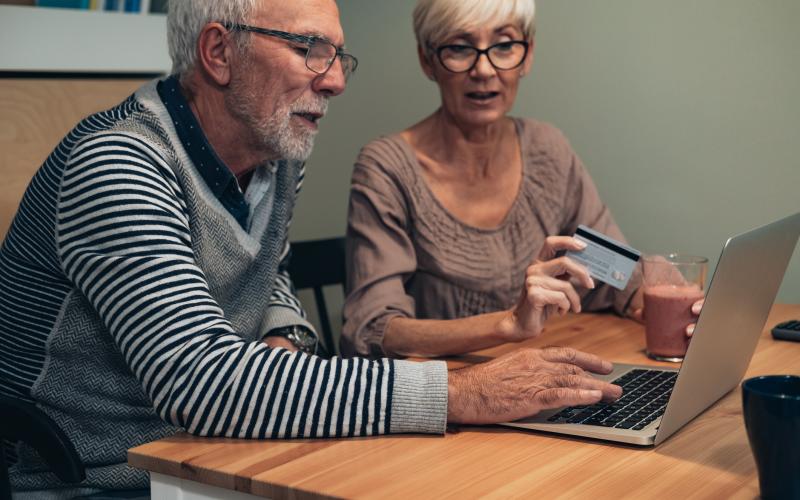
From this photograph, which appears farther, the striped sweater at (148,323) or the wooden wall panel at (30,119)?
the wooden wall panel at (30,119)

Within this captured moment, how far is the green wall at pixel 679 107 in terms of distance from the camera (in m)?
2.13

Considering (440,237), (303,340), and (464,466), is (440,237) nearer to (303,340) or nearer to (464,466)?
(303,340)

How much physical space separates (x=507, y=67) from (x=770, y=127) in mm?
663

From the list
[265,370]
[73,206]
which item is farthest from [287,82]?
[265,370]

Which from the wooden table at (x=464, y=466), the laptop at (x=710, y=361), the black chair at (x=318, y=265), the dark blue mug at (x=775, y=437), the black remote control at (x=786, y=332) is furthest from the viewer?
the black chair at (x=318, y=265)

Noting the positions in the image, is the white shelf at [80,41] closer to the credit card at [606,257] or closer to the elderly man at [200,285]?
the elderly man at [200,285]

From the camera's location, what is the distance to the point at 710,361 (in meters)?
1.16

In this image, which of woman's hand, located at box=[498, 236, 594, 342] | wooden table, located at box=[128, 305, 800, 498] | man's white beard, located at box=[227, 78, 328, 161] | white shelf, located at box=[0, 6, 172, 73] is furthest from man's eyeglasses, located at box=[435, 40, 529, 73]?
wooden table, located at box=[128, 305, 800, 498]

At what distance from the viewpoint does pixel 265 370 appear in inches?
45.8

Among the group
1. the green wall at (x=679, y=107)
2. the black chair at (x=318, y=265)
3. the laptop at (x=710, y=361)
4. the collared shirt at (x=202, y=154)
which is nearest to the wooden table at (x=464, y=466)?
the laptop at (x=710, y=361)

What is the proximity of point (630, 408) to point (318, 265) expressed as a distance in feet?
3.46

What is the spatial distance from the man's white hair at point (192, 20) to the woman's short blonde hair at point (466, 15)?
0.55 m

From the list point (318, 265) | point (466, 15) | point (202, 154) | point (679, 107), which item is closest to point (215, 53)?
point (202, 154)

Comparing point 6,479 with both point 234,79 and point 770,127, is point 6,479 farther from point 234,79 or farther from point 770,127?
point 770,127
